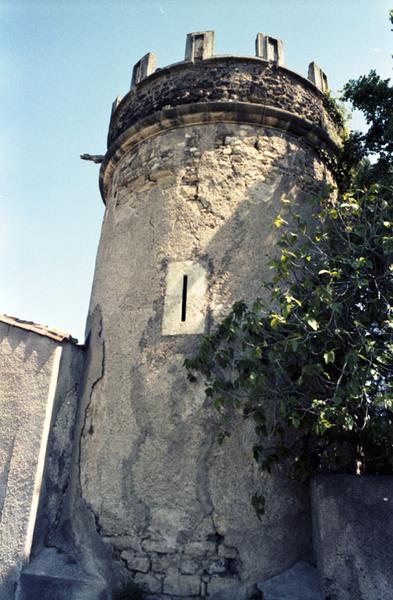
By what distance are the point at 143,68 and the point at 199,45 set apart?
919 millimetres

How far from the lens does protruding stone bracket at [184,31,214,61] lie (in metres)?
6.54

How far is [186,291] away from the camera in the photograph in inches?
208

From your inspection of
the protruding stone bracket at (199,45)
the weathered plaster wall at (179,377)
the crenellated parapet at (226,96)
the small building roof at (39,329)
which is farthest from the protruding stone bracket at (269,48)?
the small building roof at (39,329)

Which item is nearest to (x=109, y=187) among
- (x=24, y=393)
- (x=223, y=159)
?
(x=223, y=159)

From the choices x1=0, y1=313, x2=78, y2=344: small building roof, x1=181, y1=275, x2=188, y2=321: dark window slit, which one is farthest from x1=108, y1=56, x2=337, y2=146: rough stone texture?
x1=0, y1=313, x2=78, y2=344: small building roof

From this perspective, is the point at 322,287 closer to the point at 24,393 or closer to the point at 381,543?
the point at 381,543

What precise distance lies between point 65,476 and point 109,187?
401 cm

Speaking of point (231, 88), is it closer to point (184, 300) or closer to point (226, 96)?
point (226, 96)

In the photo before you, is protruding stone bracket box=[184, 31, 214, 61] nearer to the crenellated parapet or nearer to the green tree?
the crenellated parapet

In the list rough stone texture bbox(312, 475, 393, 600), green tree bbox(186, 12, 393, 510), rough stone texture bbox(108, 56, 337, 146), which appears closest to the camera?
rough stone texture bbox(312, 475, 393, 600)

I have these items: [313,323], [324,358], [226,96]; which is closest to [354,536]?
[324,358]

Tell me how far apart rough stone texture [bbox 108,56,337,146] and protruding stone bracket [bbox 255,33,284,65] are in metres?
0.16

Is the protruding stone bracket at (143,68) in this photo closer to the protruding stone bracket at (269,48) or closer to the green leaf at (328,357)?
the protruding stone bracket at (269,48)

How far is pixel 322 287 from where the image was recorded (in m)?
3.95
